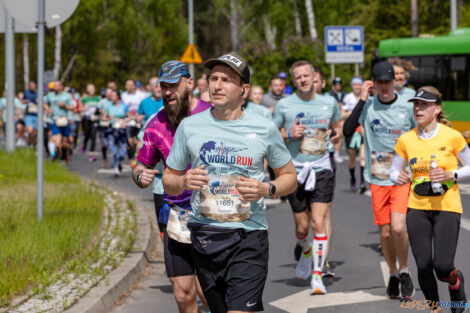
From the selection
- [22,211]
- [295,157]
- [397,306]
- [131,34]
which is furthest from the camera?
[131,34]

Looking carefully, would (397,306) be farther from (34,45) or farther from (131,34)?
(34,45)

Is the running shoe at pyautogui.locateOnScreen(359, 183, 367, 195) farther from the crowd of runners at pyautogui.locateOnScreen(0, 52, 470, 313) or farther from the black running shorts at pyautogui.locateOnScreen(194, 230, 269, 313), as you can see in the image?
the black running shorts at pyautogui.locateOnScreen(194, 230, 269, 313)

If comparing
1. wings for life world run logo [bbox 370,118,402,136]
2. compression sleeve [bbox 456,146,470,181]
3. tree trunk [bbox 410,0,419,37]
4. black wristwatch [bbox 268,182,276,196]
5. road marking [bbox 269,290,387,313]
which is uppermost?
tree trunk [bbox 410,0,419,37]

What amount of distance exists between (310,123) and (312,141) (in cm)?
16

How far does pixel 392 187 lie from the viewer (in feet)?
24.2

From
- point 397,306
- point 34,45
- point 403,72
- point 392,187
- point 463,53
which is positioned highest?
point 34,45

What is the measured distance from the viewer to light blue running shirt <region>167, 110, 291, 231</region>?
14.9ft

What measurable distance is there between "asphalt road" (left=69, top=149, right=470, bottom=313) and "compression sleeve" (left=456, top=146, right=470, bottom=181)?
4.18 feet

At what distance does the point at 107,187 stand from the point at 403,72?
→ 8.60 m

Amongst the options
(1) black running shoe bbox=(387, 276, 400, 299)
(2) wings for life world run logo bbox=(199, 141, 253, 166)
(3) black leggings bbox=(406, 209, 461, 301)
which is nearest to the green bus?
(1) black running shoe bbox=(387, 276, 400, 299)

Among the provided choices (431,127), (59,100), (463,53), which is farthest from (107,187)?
(463,53)

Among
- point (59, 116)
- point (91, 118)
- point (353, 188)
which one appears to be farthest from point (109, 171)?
point (353, 188)

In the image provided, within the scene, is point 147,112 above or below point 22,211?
above

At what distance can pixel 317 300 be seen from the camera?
7293 mm
